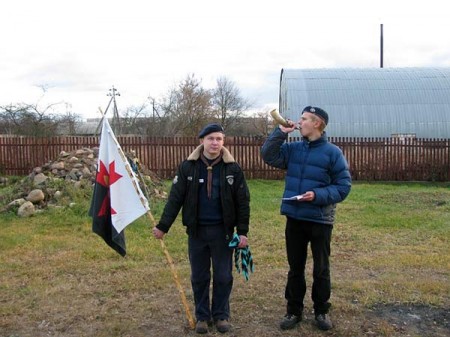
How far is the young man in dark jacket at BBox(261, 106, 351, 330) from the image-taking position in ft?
12.5

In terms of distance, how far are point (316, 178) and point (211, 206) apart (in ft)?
2.88

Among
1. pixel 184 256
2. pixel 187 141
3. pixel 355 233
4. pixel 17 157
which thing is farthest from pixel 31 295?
pixel 17 157

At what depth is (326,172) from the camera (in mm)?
3820

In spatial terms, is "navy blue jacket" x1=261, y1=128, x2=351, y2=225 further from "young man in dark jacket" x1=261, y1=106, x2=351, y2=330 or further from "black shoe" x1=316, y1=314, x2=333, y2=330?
"black shoe" x1=316, y1=314, x2=333, y2=330

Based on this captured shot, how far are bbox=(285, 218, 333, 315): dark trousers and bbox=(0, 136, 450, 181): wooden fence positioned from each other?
1315cm

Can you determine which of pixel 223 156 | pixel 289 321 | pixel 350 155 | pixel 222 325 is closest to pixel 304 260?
pixel 289 321

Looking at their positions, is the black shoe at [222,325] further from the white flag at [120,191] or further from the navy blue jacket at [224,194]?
the white flag at [120,191]

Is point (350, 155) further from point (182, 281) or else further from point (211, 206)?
point (211, 206)

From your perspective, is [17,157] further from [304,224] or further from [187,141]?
[304,224]

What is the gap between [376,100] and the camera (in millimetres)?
26234

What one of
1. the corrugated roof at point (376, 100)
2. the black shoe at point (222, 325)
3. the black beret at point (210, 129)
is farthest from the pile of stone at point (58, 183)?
the corrugated roof at point (376, 100)

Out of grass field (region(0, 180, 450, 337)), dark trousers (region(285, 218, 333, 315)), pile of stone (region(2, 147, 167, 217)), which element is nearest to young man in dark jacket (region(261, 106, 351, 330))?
dark trousers (region(285, 218, 333, 315))

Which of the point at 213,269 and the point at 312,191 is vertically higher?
the point at 312,191

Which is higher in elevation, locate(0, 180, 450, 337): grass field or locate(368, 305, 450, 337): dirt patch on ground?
locate(0, 180, 450, 337): grass field
